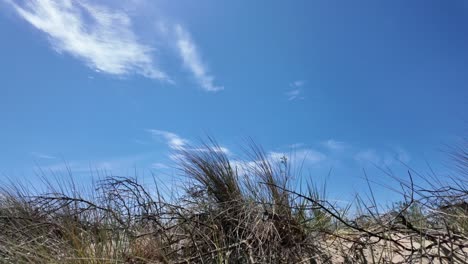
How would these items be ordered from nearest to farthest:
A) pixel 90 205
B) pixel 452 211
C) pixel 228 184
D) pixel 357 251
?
1. pixel 357 251
2. pixel 452 211
3. pixel 228 184
4. pixel 90 205

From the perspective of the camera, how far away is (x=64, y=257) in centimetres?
256

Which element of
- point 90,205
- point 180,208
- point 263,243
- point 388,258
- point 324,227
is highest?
point 90,205

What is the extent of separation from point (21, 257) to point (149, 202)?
108 cm

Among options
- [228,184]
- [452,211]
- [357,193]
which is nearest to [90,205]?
[228,184]

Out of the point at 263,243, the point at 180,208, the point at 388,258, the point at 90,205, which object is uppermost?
the point at 90,205

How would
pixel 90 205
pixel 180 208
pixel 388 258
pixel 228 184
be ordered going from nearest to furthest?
pixel 388 258, pixel 180 208, pixel 228 184, pixel 90 205

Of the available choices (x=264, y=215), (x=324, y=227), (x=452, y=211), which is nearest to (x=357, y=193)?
(x=324, y=227)

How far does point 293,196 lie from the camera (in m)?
3.02

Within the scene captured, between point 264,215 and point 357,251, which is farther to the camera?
point 264,215

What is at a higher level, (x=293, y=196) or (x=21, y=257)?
(x=293, y=196)

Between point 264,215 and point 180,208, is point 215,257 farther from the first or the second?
point 180,208

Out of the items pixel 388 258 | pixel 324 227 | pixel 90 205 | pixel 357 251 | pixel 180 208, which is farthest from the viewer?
pixel 90 205

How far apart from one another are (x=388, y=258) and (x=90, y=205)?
275 cm

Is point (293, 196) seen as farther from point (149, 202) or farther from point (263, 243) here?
point (149, 202)
